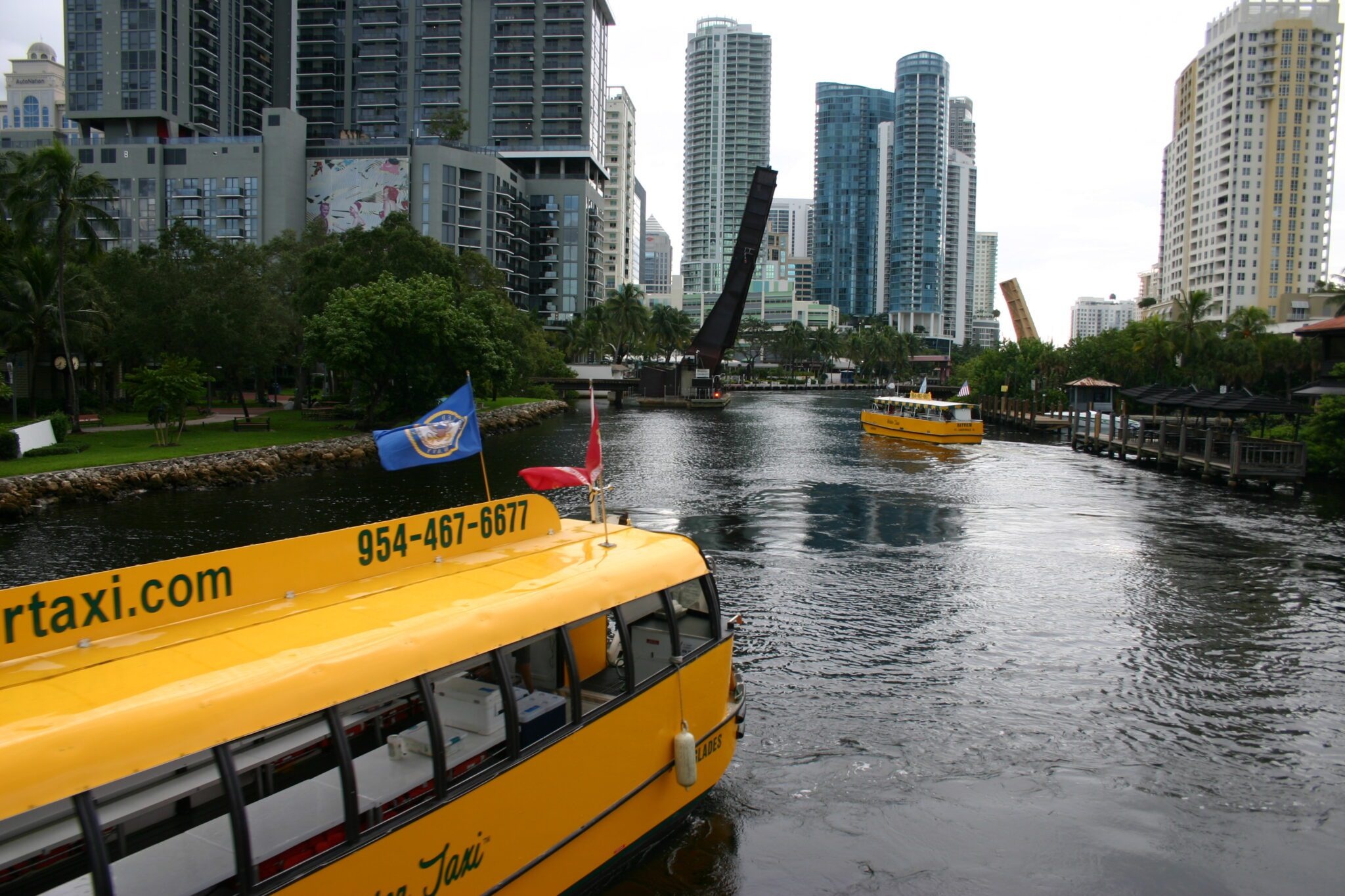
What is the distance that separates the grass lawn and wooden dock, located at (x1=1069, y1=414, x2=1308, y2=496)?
39.6 meters

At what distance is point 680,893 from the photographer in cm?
866

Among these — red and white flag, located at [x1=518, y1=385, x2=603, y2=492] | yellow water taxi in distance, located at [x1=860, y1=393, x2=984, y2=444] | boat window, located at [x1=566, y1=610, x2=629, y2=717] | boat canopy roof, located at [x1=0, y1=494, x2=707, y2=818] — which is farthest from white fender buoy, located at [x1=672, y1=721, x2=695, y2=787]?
yellow water taxi in distance, located at [x1=860, y1=393, x2=984, y2=444]

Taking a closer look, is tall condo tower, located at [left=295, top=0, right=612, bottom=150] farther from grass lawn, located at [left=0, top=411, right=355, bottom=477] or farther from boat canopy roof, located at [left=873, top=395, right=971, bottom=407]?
grass lawn, located at [left=0, top=411, right=355, bottom=477]

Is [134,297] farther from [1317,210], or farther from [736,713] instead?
[1317,210]

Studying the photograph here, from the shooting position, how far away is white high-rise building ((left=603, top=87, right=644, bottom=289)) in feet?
606

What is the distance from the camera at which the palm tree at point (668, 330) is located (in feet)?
432

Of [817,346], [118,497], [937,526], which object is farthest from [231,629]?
[817,346]

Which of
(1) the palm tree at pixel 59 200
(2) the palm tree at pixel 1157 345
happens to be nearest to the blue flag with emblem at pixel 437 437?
(1) the palm tree at pixel 59 200

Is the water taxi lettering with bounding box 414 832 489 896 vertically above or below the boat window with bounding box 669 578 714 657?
below

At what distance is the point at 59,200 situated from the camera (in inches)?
1547

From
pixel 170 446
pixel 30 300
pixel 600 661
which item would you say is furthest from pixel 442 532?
pixel 30 300

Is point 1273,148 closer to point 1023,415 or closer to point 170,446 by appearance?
point 1023,415

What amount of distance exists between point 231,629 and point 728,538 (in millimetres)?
19545

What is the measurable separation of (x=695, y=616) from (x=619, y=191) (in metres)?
188
